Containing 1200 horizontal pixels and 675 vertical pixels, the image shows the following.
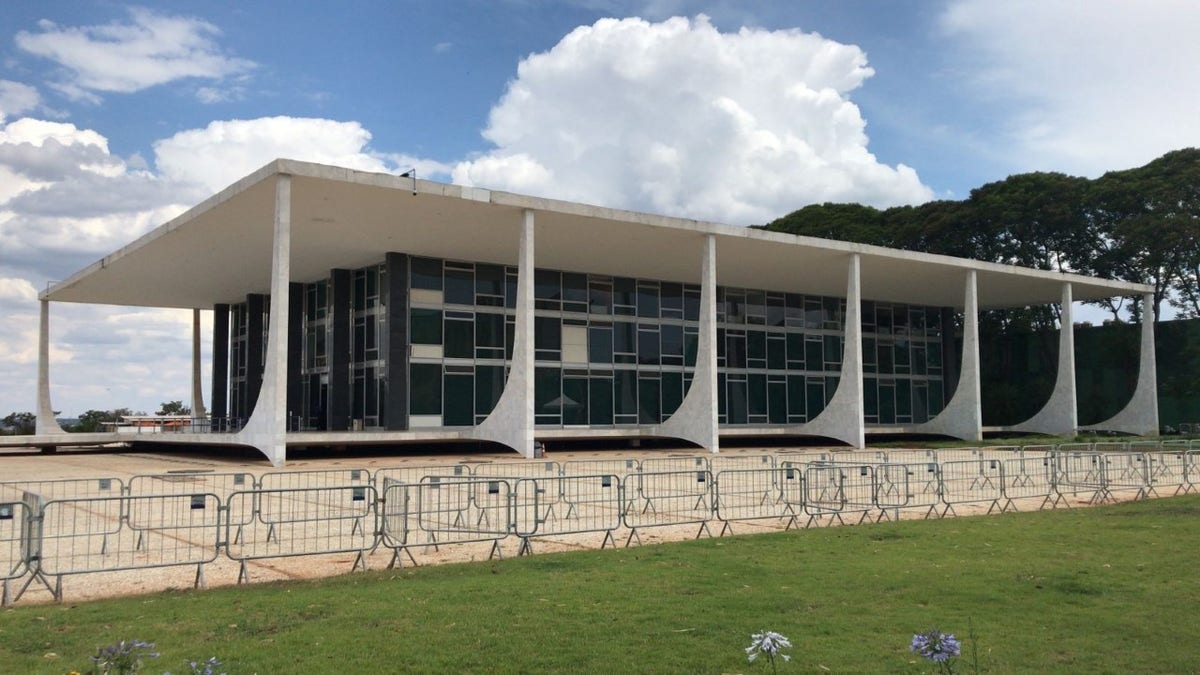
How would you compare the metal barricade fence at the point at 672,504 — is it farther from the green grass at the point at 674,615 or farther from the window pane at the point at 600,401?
the window pane at the point at 600,401

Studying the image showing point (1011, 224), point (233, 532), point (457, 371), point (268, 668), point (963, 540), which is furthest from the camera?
point (1011, 224)

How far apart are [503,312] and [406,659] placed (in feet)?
105

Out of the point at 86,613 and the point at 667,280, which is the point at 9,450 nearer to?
the point at 667,280

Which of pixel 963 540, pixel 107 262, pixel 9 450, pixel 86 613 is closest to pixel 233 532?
pixel 86 613

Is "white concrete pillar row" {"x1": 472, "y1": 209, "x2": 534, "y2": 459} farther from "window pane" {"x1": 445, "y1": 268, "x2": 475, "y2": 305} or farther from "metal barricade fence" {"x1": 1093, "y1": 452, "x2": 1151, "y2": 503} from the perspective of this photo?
"metal barricade fence" {"x1": 1093, "y1": 452, "x2": 1151, "y2": 503}

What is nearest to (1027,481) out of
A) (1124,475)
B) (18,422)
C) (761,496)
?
(1124,475)

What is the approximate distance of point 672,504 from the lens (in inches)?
658

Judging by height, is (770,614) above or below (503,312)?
below

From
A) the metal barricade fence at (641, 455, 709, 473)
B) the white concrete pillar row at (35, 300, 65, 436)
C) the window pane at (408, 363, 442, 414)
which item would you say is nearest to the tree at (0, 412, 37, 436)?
the white concrete pillar row at (35, 300, 65, 436)

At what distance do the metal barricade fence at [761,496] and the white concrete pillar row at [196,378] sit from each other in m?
40.1

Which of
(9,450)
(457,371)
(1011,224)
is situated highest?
(1011,224)

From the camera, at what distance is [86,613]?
8297 millimetres

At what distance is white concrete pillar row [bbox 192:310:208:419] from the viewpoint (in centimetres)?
5066

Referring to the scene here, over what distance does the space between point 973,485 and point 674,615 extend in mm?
13854
